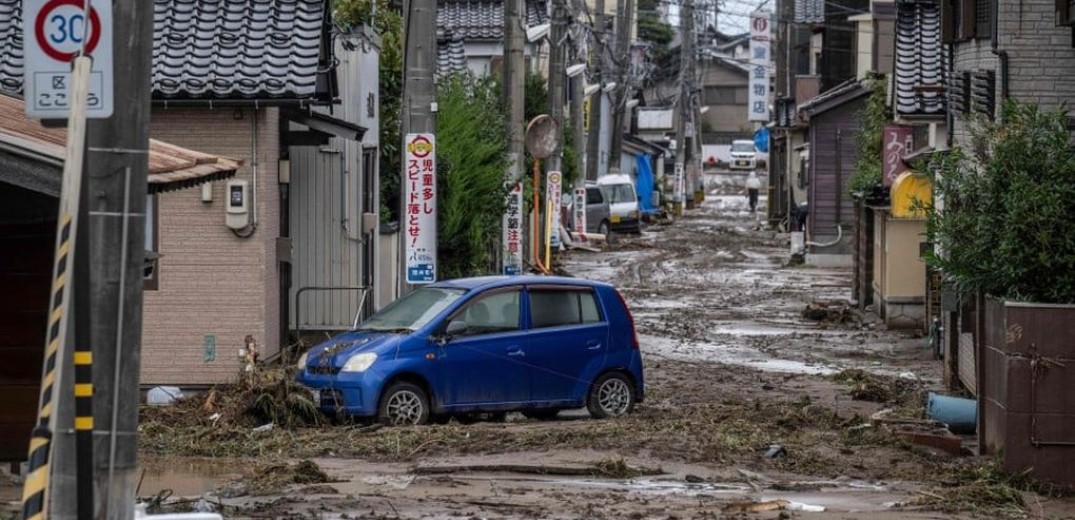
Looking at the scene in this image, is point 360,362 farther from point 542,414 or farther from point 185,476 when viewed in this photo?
point 185,476

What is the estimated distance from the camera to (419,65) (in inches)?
704

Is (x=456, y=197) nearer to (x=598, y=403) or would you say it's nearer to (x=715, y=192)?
(x=598, y=403)

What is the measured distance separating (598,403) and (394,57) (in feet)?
35.2

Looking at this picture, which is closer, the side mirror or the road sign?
the road sign

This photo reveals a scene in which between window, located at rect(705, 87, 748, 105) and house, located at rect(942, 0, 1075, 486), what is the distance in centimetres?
9492

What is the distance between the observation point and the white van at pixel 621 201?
54672 mm

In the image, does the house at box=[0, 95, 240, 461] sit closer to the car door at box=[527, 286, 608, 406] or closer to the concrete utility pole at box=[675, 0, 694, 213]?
the car door at box=[527, 286, 608, 406]

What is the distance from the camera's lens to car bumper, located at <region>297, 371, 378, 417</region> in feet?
52.1

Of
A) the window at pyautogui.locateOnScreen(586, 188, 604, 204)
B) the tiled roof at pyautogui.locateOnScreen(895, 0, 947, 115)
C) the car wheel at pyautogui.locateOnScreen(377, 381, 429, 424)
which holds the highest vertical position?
the tiled roof at pyautogui.locateOnScreen(895, 0, 947, 115)

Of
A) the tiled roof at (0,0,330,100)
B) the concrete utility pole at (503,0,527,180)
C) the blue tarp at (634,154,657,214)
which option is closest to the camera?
the tiled roof at (0,0,330,100)

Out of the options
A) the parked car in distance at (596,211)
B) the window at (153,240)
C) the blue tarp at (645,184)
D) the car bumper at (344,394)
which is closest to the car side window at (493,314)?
the car bumper at (344,394)

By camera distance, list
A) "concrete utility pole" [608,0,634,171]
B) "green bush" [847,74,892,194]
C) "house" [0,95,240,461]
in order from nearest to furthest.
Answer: "house" [0,95,240,461], "green bush" [847,74,892,194], "concrete utility pole" [608,0,634,171]

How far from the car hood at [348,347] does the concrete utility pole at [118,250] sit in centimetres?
737

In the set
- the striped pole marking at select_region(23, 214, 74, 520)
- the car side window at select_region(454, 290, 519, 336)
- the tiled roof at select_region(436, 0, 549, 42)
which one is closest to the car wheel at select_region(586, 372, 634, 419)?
the car side window at select_region(454, 290, 519, 336)
